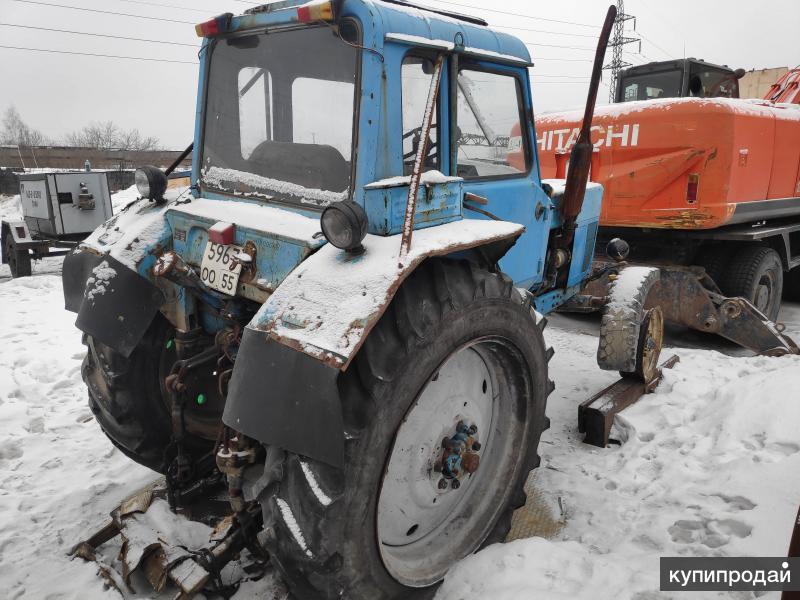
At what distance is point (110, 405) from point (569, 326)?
506 cm

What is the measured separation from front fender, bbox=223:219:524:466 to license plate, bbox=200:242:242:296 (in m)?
0.45

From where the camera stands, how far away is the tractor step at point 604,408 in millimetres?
3603

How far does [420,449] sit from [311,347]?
91 centimetres

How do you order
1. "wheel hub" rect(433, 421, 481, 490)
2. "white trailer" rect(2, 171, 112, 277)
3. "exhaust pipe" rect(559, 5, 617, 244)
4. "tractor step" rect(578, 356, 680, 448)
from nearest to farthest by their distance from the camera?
1. "wheel hub" rect(433, 421, 481, 490)
2. "exhaust pipe" rect(559, 5, 617, 244)
3. "tractor step" rect(578, 356, 680, 448)
4. "white trailer" rect(2, 171, 112, 277)

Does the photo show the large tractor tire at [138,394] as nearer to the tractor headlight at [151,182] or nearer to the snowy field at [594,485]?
the snowy field at [594,485]

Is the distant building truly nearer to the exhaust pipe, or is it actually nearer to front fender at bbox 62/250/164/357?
the exhaust pipe

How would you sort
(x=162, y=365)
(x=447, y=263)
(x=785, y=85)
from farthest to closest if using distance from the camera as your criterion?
(x=785, y=85) < (x=162, y=365) < (x=447, y=263)

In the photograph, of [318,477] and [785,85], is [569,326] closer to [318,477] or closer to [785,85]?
[785,85]

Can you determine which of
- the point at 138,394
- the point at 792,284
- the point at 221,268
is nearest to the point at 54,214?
the point at 138,394

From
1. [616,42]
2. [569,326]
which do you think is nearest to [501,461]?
[569,326]

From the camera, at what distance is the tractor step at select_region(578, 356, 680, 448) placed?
3603mm

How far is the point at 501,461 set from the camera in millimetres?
2729

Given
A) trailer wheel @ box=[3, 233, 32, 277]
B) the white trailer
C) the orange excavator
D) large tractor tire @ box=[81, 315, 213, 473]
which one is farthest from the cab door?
trailer wheel @ box=[3, 233, 32, 277]

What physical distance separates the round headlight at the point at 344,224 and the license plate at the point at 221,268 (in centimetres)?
58
